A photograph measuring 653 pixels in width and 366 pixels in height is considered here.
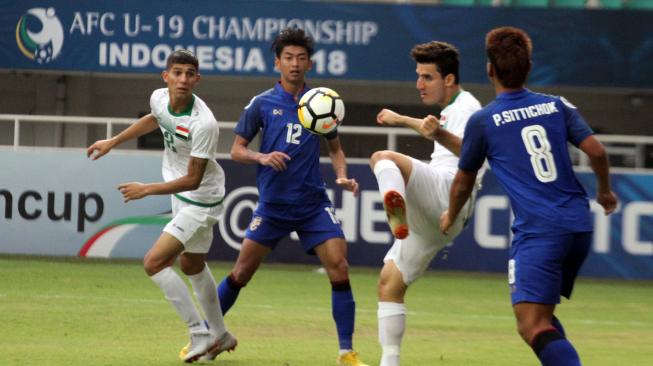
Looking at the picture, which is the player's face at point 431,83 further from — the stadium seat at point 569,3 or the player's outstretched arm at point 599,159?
the stadium seat at point 569,3

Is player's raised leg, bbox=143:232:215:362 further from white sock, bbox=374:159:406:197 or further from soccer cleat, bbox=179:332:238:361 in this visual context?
white sock, bbox=374:159:406:197

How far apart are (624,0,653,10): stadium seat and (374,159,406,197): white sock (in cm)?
1398

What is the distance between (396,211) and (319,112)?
2.05 meters

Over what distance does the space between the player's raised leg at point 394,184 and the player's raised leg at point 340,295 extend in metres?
1.55

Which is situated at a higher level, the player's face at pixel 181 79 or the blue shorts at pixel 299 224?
the player's face at pixel 181 79

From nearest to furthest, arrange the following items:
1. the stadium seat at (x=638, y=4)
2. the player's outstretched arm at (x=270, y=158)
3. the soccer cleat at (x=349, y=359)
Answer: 1. the soccer cleat at (x=349, y=359)
2. the player's outstretched arm at (x=270, y=158)
3. the stadium seat at (x=638, y=4)

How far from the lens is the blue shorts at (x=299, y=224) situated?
1029 centimetres

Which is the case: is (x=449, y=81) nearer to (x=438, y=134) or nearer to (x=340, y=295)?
(x=438, y=134)

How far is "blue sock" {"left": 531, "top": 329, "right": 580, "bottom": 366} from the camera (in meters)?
7.24

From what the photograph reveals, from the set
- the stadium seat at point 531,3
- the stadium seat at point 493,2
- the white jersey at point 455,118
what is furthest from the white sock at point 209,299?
the stadium seat at point 531,3

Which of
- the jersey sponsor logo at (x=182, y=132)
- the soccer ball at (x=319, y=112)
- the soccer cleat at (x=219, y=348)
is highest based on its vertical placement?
the soccer ball at (x=319, y=112)

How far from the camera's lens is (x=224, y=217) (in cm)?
1828

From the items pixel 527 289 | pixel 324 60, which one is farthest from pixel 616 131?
pixel 527 289

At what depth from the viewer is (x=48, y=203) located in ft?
61.3
